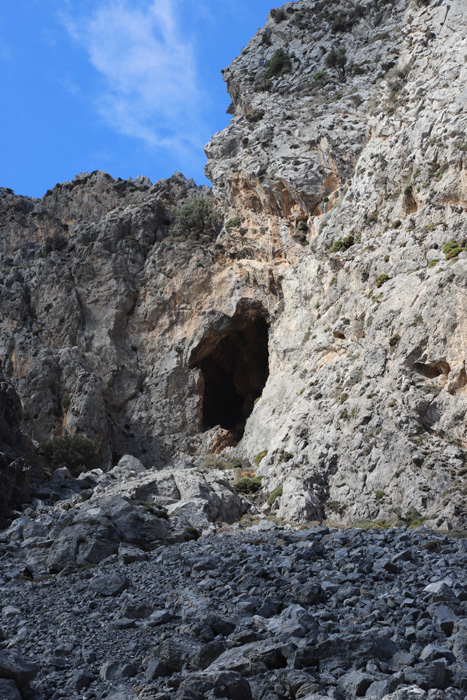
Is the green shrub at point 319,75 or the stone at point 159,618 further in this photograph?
the green shrub at point 319,75

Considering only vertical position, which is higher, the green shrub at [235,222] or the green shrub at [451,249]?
the green shrub at [235,222]

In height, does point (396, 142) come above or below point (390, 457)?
above

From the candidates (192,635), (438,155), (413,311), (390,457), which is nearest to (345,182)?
(438,155)

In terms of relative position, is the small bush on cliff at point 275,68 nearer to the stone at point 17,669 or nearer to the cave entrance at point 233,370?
the cave entrance at point 233,370

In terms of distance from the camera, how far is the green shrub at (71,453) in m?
40.4

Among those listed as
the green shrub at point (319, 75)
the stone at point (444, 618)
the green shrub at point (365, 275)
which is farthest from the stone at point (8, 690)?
the green shrub at point (319, 75)

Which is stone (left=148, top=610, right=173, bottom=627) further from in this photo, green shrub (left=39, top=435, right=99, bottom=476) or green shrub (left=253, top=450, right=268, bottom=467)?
green shrub (left=39, top=435, right=99, bottom=476)

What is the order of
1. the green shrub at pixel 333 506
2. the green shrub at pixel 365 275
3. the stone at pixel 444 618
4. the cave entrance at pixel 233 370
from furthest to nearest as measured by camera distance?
the cave entrance at pixel 233 370, the green shrub at pixel 365 275, the green shrub at pixel 333 506, the stone at pixel 444 618

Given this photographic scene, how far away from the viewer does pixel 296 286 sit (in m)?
43.1

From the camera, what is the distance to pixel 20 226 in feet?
209

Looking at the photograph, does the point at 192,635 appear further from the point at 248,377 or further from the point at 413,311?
the point at 248,377

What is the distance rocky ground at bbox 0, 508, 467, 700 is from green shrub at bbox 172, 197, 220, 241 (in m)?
39.8

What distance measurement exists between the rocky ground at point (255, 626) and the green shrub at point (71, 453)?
2471 cm

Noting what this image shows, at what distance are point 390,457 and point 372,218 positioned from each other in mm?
16609
